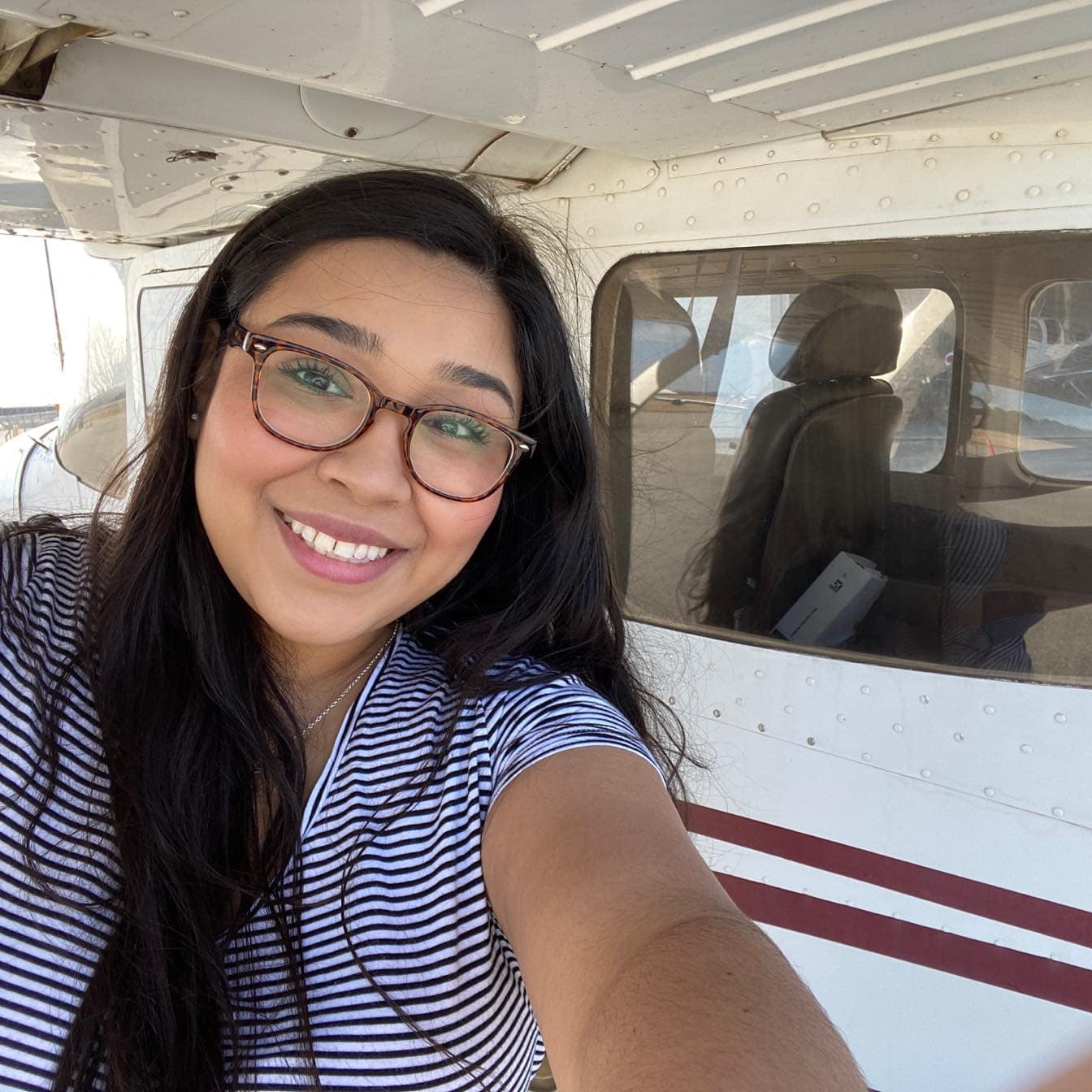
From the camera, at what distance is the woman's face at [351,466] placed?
3.52 ft

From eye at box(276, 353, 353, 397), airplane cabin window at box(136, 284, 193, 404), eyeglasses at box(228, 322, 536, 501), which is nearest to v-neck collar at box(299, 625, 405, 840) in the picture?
eyeglasses at box(228, 322, 536, 501)

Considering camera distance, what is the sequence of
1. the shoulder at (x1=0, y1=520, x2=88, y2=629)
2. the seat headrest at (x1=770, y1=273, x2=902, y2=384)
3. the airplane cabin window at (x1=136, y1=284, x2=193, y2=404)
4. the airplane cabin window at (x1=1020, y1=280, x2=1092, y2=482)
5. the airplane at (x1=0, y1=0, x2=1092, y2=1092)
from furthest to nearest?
the airplane cabin window at (x1=136, y1=284, x2=193, y2=404) → the seat headrest at (x1=770, y1=273, x2=902, y2=384) → the airplane cabin window at (x1=1020, y1=280, x2=1092, y2=482) → the airplane at (x1=0, y1=0, x2=1092, y2=1092) → the shoulder at (x1=0, y1=520, x2=88, y2=629)

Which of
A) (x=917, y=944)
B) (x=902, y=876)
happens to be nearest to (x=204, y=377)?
(x=902, y=876)

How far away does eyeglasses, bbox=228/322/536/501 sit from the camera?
1.06m

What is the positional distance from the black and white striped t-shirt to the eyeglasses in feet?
0.91

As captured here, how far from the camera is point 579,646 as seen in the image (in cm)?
132

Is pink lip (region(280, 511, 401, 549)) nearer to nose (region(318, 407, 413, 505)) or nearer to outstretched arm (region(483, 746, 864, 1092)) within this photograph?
nose (region(318, 407, 413, 505))

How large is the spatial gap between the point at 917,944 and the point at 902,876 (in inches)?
6.0

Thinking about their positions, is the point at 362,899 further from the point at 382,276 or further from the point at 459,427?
the point at 382,276

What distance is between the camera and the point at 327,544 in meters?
1.08

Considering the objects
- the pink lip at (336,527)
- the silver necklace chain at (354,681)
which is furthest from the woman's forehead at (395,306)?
the silver necklace chain at (354,681)

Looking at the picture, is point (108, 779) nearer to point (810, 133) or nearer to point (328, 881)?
point (328, 881)

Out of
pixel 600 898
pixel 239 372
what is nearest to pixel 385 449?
pixel 239 372

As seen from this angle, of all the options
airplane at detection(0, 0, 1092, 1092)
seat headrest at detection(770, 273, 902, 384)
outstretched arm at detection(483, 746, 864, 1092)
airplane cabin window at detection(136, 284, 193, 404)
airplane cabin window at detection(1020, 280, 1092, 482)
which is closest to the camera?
outstretched arm at detection(483, 746, 864, 1092)
